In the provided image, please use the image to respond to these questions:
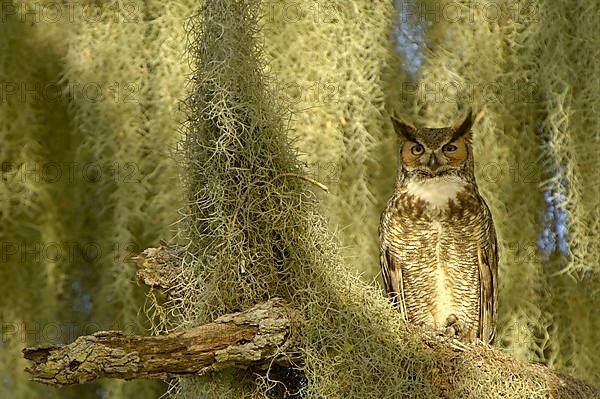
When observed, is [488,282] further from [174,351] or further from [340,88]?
[174,351]

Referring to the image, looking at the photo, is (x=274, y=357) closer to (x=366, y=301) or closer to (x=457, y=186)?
(x=366, y=301)

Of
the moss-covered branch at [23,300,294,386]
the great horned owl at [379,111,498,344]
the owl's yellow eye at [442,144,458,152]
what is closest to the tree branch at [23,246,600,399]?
the moss-covered branch at [23,300,294,386]

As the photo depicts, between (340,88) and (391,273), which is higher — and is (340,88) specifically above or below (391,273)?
above

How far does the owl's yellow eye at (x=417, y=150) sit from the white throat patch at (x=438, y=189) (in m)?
0.05

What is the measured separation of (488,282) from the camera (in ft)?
5.11

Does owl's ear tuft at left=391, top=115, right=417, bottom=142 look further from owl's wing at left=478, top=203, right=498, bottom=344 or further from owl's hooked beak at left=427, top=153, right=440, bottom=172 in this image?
owl's wing at left=478, top=203, right=498, bottom=344

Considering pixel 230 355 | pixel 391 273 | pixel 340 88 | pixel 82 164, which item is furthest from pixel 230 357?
pixel 82 164

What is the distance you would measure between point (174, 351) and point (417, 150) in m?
0.63

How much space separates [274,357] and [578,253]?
0.78 m

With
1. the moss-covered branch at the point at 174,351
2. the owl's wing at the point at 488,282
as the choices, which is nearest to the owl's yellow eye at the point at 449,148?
the owl's wing at the point at 488,282

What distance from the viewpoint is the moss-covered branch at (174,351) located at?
102 cm

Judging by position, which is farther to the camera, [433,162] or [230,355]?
[433,162]

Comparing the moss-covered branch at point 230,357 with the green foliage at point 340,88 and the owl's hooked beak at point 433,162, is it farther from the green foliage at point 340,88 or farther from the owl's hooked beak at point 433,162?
the green foliage at point 340,88

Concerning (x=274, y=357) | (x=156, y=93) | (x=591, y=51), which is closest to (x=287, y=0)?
(x=156, y=93)
